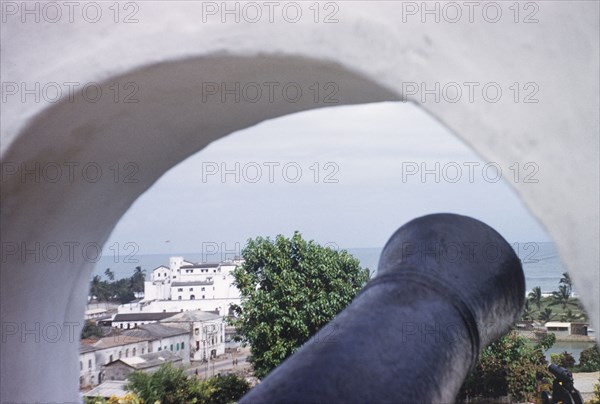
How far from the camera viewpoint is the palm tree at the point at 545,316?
28.2 m

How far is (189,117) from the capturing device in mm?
3348

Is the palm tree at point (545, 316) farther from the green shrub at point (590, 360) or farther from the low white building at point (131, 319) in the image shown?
the low white building at point (131, 319)

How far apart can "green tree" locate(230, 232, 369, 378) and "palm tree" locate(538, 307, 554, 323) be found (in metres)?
8.73

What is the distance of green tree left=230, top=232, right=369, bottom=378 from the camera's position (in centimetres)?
2073

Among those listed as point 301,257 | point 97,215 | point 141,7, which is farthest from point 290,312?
point 141,7

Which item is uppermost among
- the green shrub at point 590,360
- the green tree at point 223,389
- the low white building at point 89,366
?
the green tree at point 223,389

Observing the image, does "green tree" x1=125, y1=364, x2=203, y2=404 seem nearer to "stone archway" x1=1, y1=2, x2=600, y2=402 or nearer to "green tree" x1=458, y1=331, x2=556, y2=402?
"green tree" x1=458, y1=331, x2=556, y2=402

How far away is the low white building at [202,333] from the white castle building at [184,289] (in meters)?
7.48

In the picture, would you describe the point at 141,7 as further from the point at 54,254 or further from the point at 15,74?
the point at 54,254

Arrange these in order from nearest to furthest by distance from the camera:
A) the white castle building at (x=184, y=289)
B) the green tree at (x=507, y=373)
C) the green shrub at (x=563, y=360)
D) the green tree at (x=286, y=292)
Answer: the green shrub at (x=563, y=360) < the green tree at (x=507, y=373) < the green tree at (x=286, y=292) < the white castle building at (x=184, y=289)

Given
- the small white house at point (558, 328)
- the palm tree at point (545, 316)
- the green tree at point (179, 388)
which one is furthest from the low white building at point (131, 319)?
the green tree at point (179, 388)

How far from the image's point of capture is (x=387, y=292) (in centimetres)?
244

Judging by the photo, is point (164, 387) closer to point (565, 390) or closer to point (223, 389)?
point (223, 389)

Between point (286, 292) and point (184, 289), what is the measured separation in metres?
46.3
